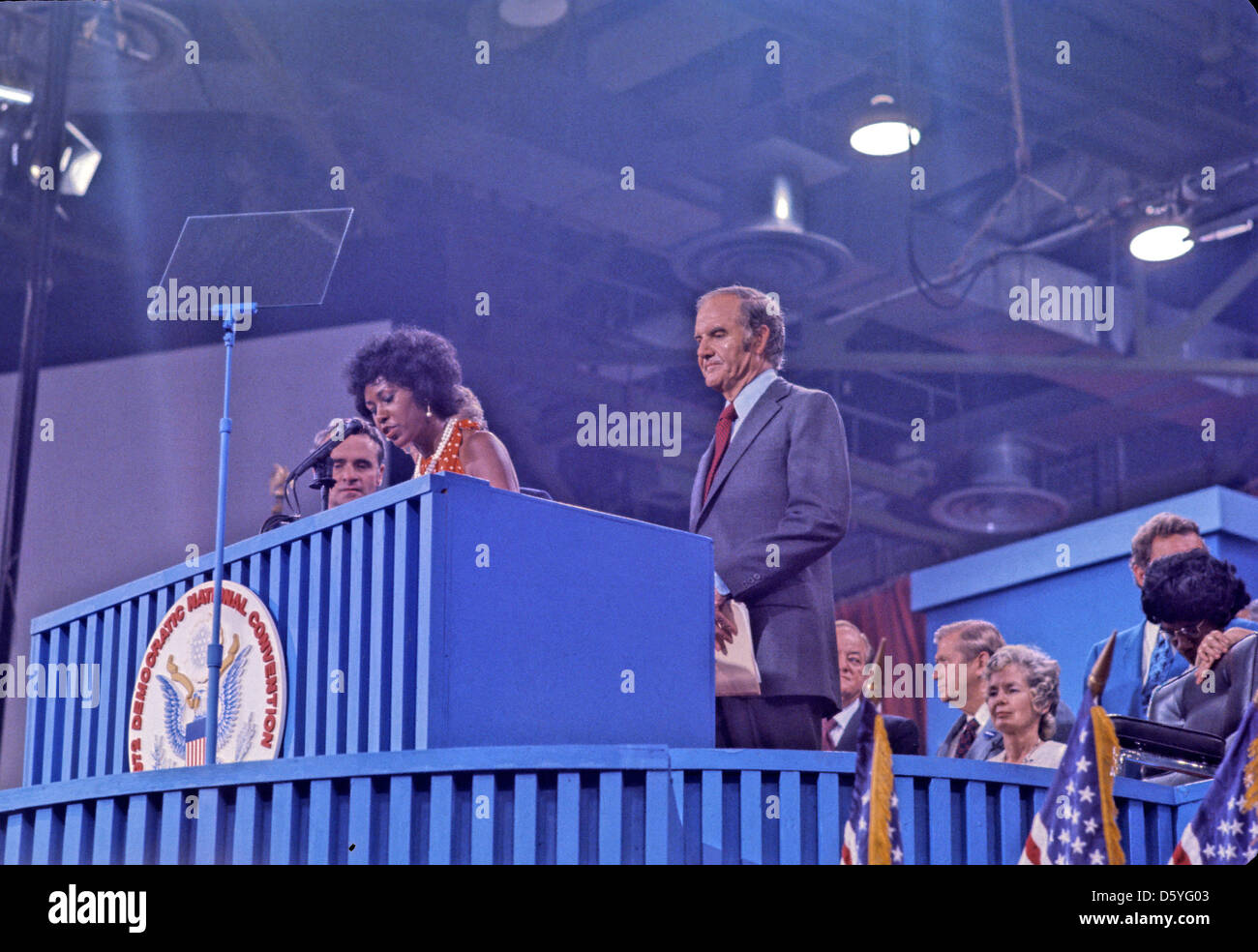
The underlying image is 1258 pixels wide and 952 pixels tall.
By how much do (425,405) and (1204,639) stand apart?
A: 1886 mm

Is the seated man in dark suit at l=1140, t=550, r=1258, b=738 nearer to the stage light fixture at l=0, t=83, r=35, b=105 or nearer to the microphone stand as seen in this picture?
the microphone stand

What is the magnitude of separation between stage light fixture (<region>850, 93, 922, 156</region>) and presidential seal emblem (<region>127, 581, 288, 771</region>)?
267cm

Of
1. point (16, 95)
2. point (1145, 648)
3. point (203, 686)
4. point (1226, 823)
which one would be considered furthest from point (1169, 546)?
point (16, 95)

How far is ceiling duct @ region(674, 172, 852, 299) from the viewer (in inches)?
193

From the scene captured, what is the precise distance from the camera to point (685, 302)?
5297 mm

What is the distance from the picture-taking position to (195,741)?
9.83ft

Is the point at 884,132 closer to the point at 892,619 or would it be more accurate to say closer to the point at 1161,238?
the point at 1161,238

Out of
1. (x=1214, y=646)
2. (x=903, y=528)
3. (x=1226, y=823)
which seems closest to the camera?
(x=1226, y=823)

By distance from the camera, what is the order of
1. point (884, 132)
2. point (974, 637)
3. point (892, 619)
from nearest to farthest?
point (974, 637) < point (884, 132) < point (892, 619)

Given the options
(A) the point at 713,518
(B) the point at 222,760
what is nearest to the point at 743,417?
(A) the point at 713,518

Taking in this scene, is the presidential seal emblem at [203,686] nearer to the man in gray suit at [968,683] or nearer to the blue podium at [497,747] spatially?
the blue podium at [497,747]

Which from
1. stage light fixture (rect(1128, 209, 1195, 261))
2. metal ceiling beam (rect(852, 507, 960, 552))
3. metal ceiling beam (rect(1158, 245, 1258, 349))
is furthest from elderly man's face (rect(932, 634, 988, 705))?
metal ceiling beam (rect(852, 507, 960, 552))

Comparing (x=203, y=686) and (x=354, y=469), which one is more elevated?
(x=354, y=469)

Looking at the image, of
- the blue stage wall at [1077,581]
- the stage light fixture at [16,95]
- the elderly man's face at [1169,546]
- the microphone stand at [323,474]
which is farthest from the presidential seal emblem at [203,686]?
the stage light fixture at [16,95]
